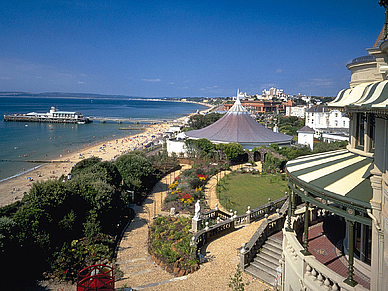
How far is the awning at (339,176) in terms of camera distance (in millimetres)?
6164

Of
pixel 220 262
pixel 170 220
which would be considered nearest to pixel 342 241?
pixel 220 262

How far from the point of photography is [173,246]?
13344 mm

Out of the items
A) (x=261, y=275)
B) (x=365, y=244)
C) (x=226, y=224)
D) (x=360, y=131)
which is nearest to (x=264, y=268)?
(x=261, y=275)

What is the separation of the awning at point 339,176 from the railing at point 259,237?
178 inches

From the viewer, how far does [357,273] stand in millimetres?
6984

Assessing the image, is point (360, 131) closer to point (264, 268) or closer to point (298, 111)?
point (264, 268)

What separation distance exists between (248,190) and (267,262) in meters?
12.1

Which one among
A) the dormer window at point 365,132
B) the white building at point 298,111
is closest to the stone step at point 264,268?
the dormer window at point 365,132

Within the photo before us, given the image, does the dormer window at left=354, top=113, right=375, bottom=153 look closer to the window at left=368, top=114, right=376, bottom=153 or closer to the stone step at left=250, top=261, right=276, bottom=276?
the window at left=368, top=114, right=376, bottom=153

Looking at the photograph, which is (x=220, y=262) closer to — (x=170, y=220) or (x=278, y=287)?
(x=278, y=287)

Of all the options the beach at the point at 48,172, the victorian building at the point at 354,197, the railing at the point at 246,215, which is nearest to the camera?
the victorian building at the point at 354,197

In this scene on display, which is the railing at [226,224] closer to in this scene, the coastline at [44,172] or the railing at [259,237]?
the railing at [259,237]

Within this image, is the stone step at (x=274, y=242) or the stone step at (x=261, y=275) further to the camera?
the stone step at (x=274, y=242)

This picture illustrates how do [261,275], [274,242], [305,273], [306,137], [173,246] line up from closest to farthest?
[305,273] < [261,275] < [274,242] < [173,246] < [306,137]
